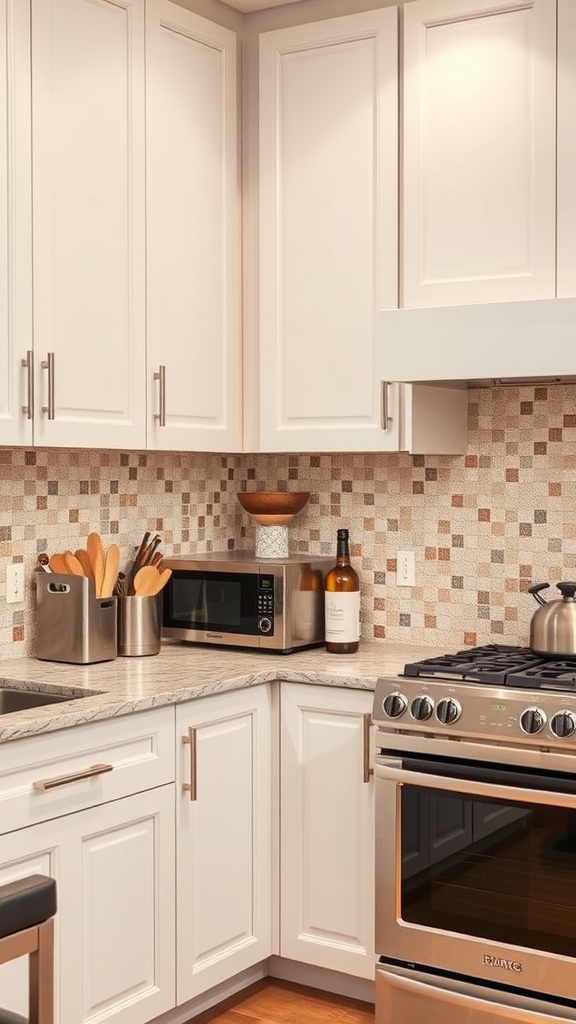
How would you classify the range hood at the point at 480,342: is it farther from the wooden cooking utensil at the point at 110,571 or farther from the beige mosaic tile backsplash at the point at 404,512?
the wooden cooking utensil at the point at 110,571

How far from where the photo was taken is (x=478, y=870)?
2660 mm

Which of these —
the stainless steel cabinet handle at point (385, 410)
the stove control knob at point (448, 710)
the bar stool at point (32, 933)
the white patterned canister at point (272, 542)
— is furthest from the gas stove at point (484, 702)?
the bar stool at point (32, 933)

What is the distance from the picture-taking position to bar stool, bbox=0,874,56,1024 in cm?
124

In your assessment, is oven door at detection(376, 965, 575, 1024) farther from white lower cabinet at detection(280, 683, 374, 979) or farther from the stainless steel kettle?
the stainless steel kettle

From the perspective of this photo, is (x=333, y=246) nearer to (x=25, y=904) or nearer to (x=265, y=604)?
(x=265, y=604)

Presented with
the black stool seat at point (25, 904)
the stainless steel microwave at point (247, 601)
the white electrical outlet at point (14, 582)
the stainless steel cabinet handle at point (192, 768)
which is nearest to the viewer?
the black stool seat at point (25, 904)

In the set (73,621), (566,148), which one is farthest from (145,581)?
(566,148)

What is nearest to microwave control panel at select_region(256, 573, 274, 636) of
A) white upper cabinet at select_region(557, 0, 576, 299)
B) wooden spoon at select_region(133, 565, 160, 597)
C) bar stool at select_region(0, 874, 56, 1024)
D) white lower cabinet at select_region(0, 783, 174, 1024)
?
wooden spoon at select_region(133, 565, 160, 597)

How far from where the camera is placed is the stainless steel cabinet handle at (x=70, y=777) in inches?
92.2

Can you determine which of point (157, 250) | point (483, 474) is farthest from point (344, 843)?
point (157, 250)

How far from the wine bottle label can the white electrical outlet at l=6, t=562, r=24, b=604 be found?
823 millimetres

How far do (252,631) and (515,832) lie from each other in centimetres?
97

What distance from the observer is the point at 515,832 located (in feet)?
8.52

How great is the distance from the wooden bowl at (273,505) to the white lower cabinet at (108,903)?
1.02 m
